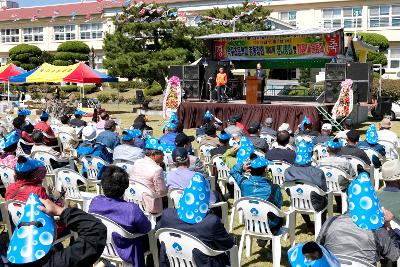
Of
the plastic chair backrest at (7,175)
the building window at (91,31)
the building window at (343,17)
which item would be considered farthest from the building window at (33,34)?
the plastic chair backrest at (7,175)

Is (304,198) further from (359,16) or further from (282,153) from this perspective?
(359,16)

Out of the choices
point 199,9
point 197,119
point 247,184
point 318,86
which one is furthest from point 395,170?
point 199,9

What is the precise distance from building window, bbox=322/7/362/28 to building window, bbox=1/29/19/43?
31.0 meters

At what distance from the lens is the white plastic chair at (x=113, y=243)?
4027mm

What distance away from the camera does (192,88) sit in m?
20.1

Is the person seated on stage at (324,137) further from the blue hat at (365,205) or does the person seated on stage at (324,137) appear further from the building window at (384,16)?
the building window at (384,16)

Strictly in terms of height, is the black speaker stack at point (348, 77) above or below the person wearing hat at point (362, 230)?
above

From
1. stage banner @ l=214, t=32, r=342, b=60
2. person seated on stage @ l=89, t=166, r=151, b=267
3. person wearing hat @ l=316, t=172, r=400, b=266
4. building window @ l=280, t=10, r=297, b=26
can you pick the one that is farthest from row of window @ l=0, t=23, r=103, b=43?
person wearing hat @ l=316, t=172, r=400, b=266

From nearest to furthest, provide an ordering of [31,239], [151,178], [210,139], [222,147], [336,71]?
1. [31,239]
2. [151,178]
3. [222,147]
4. [210,139]
5. [336,71]

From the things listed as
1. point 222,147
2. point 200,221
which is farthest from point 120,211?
point 222,147

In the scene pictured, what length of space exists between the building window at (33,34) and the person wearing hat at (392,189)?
1964 inches

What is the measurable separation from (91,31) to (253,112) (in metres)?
33.3

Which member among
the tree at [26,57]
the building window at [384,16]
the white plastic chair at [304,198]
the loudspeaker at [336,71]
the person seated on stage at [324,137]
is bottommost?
the white plastic chair at [304,198]

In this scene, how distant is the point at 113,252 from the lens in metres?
4.27
